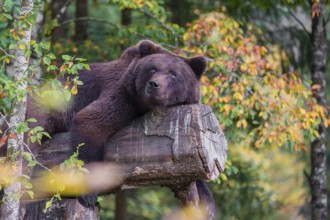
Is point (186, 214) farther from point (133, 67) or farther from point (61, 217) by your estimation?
point (133, 67)

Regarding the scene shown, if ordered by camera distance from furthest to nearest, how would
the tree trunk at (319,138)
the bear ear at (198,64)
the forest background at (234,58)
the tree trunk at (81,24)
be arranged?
1. the tree trunk at (81,24)
2. the tree trunk at (319,138)
3. the forest background at (234,58)
4. the bear ear at (198,64)

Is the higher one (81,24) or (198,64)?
(81,24)

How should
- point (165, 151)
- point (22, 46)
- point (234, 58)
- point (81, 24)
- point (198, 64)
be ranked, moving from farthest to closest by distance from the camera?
point (81, 24)
point (234, 58)
point (198, 64)
point (165, 151)
point (22, 46)

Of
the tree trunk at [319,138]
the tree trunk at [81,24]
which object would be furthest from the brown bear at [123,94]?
the tree trunk at [81,24]

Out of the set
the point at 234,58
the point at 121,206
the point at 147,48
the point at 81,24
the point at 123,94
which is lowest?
the point at 121,206

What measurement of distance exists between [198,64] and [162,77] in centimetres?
45

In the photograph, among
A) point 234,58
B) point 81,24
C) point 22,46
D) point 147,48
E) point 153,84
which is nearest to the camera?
point 22,46

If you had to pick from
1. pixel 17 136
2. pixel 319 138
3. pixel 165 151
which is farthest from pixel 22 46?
pixel 319 138

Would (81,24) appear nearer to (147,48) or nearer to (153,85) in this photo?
(147,48)

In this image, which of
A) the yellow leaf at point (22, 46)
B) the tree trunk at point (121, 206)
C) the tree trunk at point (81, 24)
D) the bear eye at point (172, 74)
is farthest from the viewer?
the tree trunk at point (81, 24)

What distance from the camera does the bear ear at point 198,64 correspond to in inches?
270

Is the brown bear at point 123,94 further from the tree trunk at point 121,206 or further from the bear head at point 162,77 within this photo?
the tree trunk at point 121,206

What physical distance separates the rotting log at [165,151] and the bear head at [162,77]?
15.0 inches

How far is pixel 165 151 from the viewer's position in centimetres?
580
